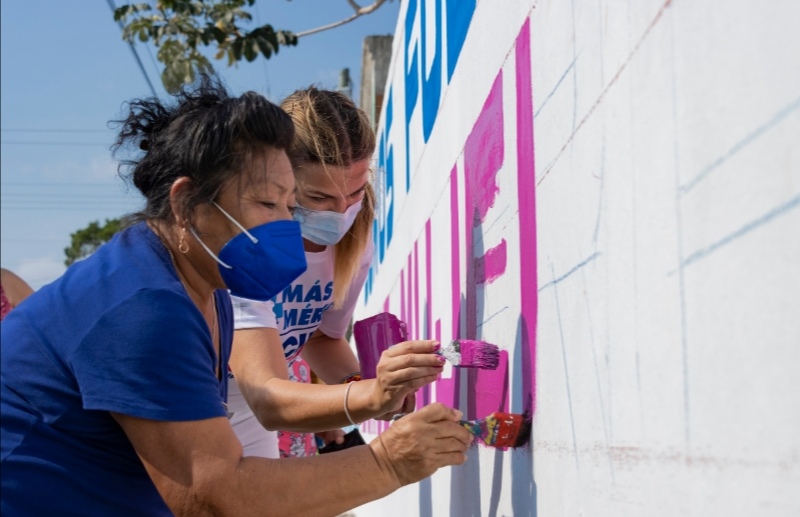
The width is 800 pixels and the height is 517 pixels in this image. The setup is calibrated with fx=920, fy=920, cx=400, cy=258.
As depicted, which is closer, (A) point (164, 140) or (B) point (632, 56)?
(B) point (632, 56)

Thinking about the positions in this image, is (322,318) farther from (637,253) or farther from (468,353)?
(637,253)

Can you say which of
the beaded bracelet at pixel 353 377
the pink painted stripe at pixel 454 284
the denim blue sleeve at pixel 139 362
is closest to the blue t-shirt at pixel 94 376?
the denim blue sleeve at pixel 139 362

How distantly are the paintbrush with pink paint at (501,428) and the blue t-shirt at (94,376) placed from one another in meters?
0.50

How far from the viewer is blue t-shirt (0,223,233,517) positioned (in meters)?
1.61

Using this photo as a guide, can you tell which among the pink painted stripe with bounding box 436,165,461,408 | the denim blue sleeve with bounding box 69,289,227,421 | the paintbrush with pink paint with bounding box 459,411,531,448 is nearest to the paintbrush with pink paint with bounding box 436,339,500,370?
the paintbrush with pink paint with bounding box 459,411,531,448

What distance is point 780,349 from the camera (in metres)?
0.85

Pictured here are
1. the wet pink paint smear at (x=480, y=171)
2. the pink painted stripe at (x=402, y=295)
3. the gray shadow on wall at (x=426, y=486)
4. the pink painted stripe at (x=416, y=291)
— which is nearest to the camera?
the wet pink paint smear at (x=480, y=171)

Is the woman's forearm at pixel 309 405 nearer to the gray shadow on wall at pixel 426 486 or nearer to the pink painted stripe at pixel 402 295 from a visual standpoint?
the gray shadow on wall at pixel 426 486

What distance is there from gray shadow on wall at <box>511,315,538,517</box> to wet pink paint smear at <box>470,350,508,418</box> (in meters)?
0.09

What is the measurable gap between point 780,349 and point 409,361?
3.61 feet

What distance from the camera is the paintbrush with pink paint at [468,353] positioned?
1940 mm

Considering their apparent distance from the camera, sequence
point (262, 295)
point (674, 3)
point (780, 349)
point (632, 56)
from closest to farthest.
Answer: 1. point (780, 349)
2. point (674, 3)
3. point (632, 56)
4. point (262, 295)

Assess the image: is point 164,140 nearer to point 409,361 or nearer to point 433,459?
point 409,361

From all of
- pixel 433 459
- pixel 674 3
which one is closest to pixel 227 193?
pixel 433 459
